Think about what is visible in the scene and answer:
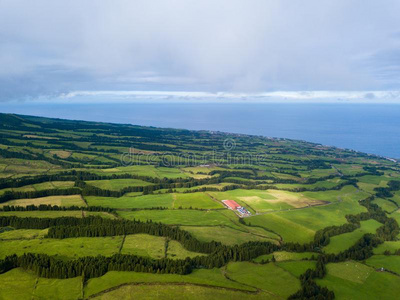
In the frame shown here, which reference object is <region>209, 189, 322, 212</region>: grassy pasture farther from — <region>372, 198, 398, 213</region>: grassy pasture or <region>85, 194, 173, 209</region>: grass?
<region>372, 198, 398, 213</region>: grassy pasture

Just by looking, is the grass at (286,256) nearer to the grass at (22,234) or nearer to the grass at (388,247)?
the grass at (388,247)

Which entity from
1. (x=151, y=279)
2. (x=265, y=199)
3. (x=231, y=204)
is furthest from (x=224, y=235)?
(x=265, y=199)

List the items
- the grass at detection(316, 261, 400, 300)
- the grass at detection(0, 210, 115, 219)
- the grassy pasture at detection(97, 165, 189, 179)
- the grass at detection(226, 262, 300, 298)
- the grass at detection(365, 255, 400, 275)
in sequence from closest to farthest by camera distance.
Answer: the grass at detection(226, 262, 300, 298), the grass at detection(316, 261, 400, 300), the grass at detection(365, 255, 400, 275), the grass at detection(0, 210, 115, 219), the grassy pasture at detection(97, 165, 189, 179)

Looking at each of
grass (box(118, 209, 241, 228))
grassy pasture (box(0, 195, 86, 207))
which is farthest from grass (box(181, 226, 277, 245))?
grassy pasture (box(0, 195, 86, 207))

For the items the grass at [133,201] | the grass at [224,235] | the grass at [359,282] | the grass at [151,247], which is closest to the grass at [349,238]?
the grass at [359,282]

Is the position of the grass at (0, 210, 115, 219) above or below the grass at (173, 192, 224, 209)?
below

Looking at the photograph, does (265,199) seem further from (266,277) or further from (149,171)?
(149,171)
